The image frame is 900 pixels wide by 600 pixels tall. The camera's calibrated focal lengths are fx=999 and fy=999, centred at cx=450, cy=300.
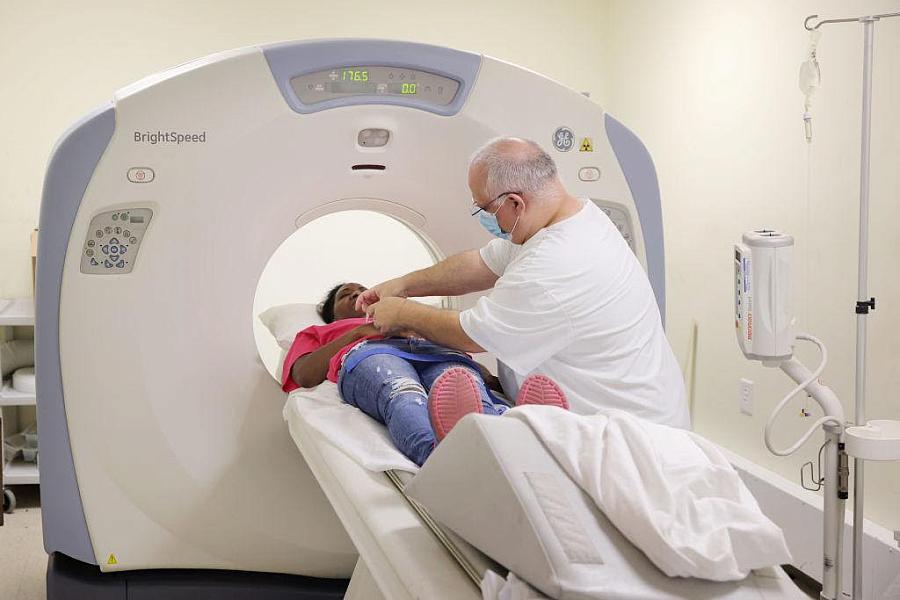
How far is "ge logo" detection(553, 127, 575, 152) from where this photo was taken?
2264 mm

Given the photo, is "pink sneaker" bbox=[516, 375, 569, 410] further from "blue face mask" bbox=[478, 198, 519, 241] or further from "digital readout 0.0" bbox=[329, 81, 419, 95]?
"digital readout 0.0" bbox=[329, 81, 419, 95]

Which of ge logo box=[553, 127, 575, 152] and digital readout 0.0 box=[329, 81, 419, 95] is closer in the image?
digital readout 0.0 box=[329, 81, 419, 95]

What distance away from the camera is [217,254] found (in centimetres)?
214

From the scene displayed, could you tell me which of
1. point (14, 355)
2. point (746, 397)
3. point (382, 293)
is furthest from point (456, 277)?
point (14, 355)

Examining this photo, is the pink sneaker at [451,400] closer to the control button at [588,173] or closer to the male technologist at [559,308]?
the male technologist at [559,308]

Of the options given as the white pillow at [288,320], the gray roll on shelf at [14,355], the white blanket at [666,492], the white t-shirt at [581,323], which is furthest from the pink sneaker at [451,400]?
the gray roll on shelf at [14,355]

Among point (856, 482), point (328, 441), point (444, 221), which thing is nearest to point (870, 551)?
point (856, 482)

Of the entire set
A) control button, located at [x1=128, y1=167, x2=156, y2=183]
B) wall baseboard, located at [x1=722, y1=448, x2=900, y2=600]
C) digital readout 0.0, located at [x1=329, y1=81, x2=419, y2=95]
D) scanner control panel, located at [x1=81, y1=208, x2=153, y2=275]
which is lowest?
wall baseboard, located at [x1=722, y1=448, x2=900, y2=600]

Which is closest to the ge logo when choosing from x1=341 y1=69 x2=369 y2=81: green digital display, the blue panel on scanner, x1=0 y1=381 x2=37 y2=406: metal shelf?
x1=341 y1=69 x2=369 y2=81: green digital display

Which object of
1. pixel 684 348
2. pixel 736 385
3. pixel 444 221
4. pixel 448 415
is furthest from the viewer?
pixel 684 348

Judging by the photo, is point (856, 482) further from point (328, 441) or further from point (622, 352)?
point (328, 441)

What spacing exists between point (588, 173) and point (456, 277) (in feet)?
1.27

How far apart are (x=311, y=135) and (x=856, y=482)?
Answer: 1.31 m

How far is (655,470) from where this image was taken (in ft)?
3.84
